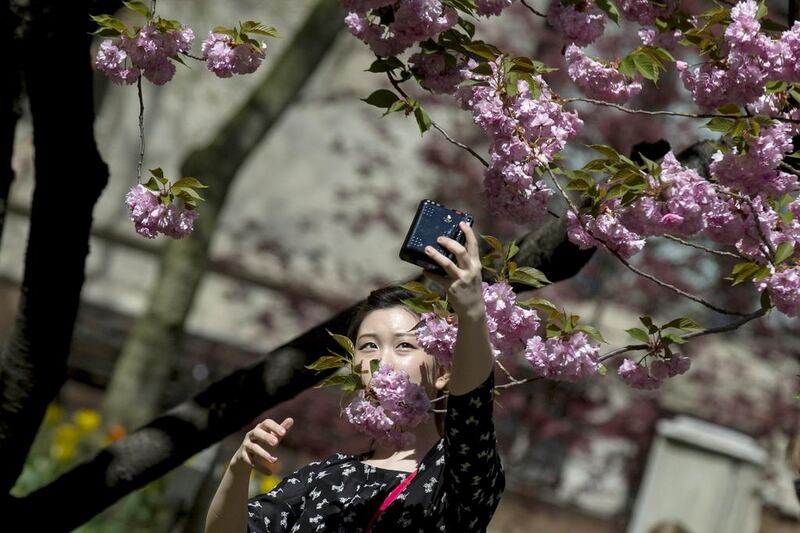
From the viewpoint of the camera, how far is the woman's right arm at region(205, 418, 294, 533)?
8.74ft

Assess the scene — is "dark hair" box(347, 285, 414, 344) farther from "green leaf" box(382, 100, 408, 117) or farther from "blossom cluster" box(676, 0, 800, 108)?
"blossom cluster" box(676, 0, 800, 108)

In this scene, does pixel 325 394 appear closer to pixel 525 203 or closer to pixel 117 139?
pixel 117 139

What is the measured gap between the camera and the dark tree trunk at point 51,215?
10.7ft

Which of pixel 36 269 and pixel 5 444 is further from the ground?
pixel 36 269

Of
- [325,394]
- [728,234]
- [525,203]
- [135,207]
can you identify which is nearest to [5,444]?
[135,207]

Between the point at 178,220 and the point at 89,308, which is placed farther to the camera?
the point at 89,308

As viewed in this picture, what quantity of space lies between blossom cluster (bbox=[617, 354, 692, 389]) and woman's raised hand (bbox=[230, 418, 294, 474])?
886mm

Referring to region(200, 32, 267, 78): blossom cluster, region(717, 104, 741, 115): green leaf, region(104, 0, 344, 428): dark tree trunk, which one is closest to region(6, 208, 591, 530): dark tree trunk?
region(200, 32, 267, 78): blossom cluster

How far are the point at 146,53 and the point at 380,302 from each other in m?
0.75

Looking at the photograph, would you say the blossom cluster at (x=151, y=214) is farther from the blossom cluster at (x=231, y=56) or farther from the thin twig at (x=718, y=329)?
the thin twig at (x=718, y=329)

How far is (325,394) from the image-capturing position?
11.5m

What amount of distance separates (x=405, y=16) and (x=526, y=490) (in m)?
9.70

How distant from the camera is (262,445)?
2660mm

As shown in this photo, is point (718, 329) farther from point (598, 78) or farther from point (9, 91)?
point (9, 91)
